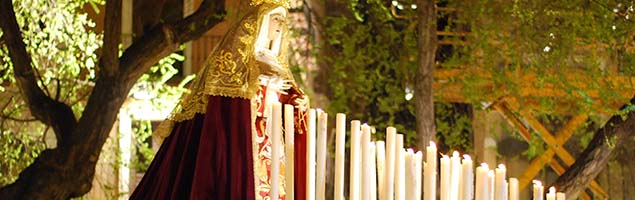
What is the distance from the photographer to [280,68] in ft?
14.0

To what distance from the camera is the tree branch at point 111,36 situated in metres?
6.00

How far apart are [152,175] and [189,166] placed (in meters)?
0.18

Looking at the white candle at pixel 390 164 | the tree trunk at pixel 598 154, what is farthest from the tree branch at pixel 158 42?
the white candle at pixel 390 164

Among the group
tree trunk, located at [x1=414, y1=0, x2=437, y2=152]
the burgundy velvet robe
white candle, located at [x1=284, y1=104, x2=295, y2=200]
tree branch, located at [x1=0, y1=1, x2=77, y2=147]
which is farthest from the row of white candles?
tree trunk, located at [x1=414, y1=0, x2=437, y2=152]

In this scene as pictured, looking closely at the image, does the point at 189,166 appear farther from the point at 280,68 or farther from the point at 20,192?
the point at 20,192

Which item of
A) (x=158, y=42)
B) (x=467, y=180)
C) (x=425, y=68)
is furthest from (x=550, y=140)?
(x=467, y=180)

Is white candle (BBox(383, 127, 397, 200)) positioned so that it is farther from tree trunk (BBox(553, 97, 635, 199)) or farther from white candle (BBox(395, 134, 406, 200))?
tree trunk (BBox(553, 97, 635, 199))

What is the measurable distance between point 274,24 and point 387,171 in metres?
1.07

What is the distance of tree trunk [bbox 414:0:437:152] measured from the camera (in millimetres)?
6836

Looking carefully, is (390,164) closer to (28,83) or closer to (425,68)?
(28,83)

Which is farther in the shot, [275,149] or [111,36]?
[111,36]

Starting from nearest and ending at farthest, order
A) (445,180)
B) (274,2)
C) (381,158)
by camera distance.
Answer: (445,180) → (381,158) → (274,2)

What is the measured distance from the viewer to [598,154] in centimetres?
688

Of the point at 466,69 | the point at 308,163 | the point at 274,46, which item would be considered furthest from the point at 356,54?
the point at 308,163
